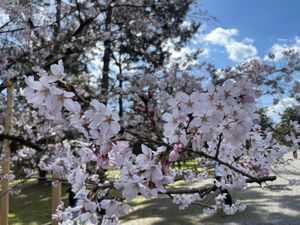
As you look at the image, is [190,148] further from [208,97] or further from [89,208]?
[89,208]

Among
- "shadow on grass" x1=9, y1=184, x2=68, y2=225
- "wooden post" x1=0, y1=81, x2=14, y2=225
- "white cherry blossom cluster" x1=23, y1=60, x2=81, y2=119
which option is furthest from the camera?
"shadow on grass" x1=9, y1=184, x2=68, y2=225

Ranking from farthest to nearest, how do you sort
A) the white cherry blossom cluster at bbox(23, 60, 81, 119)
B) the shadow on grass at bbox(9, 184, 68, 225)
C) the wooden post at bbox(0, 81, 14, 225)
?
1. the shadow on grass at bbox(9, 184, 68, 225)
2. the wooden post at bbox(0, 81, 14, 225)
3. the white cherry blossom cluster at bbox(23, 60, 81, 119)

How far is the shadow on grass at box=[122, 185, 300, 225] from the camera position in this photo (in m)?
8.90

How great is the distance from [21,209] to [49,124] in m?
5.51

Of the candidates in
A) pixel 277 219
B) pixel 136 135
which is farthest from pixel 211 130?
pixel 277 219

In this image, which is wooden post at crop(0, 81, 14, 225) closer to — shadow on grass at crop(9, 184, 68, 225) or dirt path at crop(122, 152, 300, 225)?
shadow on grass at crop(9, 184, 68, 225)

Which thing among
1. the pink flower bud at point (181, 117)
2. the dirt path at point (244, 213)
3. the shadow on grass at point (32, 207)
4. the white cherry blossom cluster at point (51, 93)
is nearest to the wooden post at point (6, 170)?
the shadow on grass at point (32, 207)

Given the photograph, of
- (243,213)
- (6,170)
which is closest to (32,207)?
(243,213)

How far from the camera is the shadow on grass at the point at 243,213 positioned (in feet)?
29.2

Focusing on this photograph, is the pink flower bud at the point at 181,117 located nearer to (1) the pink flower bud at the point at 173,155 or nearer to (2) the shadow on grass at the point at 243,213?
(1) the pink flower bud at the point at 173,155

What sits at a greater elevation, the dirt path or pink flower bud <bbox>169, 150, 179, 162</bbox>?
pink flower bud <bbox>169, 150, 179, 162</bbox>

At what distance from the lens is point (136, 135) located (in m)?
1.43

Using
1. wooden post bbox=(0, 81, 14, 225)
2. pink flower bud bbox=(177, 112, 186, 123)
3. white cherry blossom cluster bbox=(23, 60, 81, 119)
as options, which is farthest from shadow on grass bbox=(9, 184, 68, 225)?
pink flower bud bbox=(177, 112, 186, 123)

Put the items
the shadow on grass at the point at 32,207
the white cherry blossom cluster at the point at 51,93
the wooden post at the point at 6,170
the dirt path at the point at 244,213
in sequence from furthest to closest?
the shadow on grass at the point at 32,207 < the dirt path at the point at 244,213 < the wooden post at the point at 6,170 < the white cherry blossom cluster at the point at 51,93
